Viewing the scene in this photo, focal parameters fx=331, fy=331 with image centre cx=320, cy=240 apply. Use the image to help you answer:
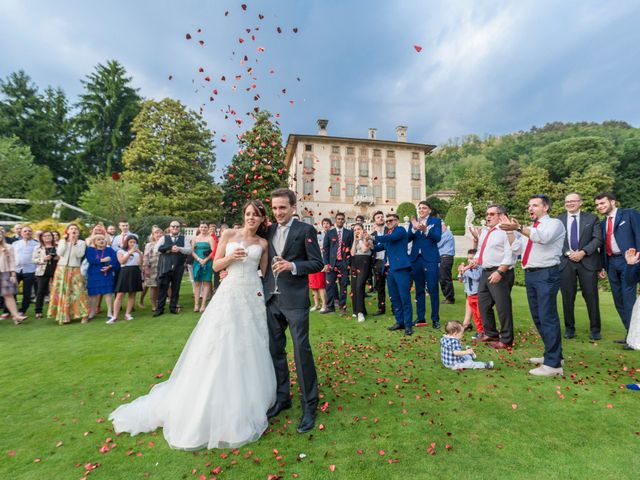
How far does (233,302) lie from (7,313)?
8908 mm

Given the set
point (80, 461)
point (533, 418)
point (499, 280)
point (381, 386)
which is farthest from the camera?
point (499, 280)

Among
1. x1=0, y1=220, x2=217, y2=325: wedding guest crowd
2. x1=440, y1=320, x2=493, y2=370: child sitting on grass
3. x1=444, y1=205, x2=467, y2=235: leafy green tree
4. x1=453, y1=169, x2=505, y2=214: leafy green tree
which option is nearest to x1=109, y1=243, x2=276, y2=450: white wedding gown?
x1=440, y1=320, x2=493, y2=370: child sitting on grass

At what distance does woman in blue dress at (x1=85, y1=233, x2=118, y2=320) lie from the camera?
7797 millimetres

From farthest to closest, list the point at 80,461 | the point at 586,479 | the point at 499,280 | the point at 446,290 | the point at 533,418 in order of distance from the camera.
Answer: the point at 446,290 → the point at 499,280 → the point at 533,418 → the point at 80,461 → the point at 586,479

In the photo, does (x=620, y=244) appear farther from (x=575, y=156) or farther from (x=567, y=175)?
(x=567, y=175)

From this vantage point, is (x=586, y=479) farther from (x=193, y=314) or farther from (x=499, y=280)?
(x=193, y=314)

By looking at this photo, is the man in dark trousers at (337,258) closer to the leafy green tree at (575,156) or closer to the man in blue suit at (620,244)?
the man in blue suit at (620,244)

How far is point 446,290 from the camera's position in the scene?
9.48 m

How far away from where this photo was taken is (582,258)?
6.02 meters

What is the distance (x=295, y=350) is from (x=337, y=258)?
17.7 ft

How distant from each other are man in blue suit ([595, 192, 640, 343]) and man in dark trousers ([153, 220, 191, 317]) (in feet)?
29.0

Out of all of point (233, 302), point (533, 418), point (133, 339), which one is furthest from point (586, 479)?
point (133, 339)

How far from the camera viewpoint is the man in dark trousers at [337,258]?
840cm

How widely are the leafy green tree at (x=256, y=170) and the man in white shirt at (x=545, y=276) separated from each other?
80.6 ft
